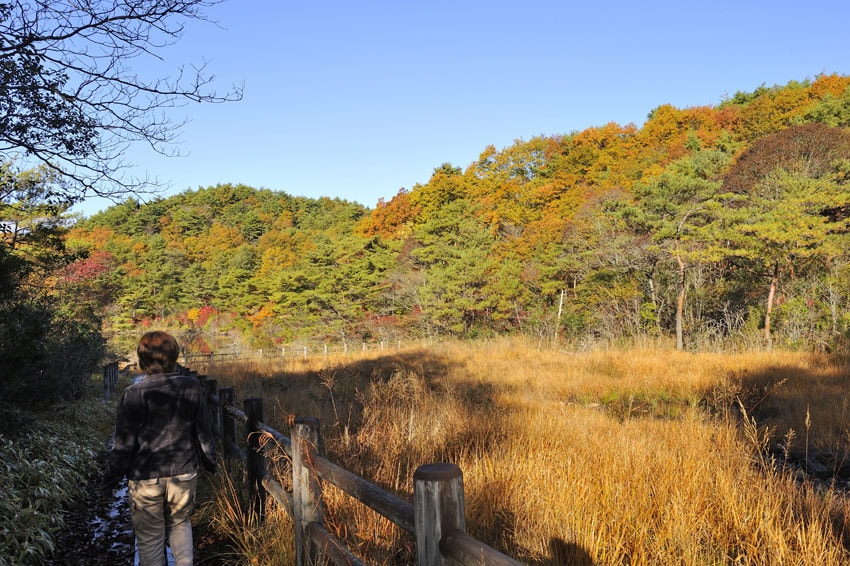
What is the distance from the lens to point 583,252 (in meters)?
27.7

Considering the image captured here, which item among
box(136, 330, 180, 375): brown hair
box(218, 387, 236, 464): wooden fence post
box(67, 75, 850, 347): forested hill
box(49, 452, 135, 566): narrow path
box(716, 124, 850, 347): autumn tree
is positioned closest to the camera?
box(136, 330, 180, 375): brown hair

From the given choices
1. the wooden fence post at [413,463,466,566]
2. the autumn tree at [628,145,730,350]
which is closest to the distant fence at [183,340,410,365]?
the autumn tree at [628,145,730,350]

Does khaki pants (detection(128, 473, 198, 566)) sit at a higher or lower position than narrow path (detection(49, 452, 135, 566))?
higher

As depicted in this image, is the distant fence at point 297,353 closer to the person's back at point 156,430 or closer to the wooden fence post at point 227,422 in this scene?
the wooden fence post at point 227,422

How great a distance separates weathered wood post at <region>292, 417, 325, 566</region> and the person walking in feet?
2.34

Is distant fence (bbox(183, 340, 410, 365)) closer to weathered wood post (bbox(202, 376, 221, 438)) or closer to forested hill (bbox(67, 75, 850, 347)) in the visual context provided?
forested hill (bbox(67, 75, 850, 347))

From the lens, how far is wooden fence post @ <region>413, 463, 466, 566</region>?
6.06 feet

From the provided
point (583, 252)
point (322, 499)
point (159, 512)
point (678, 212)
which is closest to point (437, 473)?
point (322, 499)

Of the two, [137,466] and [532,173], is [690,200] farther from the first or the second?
[532,173]

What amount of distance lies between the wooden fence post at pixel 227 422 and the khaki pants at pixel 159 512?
2.11m

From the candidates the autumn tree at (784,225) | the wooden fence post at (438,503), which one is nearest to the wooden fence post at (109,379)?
the wooden fence post at (438,503)

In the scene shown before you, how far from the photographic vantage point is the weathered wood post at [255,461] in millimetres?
4414

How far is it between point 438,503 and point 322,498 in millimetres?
1972

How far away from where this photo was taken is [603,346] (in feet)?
54.3
